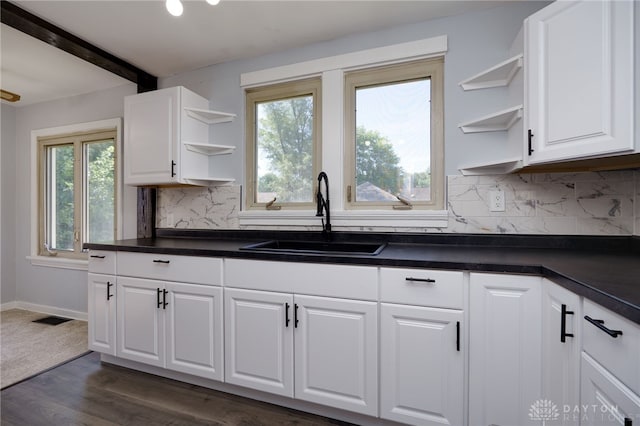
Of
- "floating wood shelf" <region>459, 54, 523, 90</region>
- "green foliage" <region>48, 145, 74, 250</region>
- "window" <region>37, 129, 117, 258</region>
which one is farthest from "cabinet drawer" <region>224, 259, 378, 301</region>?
"green foliage" <region>48, 145, 74, 250</region>

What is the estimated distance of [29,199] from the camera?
3471mm

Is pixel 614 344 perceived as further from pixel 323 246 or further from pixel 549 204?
pixel 323 246

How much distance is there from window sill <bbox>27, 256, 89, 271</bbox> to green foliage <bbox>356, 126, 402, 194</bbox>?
298 cm

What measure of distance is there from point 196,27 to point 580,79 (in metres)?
2.24

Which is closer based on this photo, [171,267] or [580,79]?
[580,79]

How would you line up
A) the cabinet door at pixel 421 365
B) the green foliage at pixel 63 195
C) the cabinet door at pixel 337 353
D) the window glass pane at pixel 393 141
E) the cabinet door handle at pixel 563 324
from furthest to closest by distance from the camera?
the green foliage at pixel 63 195
the window glass pane at pixel 393 141
the cabinet door at pixel 337 353
the cabinet door at pixel 421 365
the cabinet door handle at pixel 563 324

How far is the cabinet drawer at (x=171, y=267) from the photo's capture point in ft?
5.84

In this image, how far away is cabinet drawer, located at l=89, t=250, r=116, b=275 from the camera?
2074mm

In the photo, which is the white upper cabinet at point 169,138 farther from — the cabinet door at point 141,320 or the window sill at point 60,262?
the window sill at point 60,262

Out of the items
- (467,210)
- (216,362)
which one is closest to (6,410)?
(216,362)

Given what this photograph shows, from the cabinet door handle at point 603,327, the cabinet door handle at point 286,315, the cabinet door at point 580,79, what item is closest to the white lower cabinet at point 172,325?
the cabinet door handle at point 286,315

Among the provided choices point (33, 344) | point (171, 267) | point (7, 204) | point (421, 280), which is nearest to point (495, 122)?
point (421, 280)

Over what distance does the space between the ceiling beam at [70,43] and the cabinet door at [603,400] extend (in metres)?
3.35

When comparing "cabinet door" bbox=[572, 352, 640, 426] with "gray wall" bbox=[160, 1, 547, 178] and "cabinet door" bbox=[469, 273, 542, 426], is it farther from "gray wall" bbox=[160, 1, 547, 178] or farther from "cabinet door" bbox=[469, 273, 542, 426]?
"gray wall" bbox=[160, 1, 547, 178]
